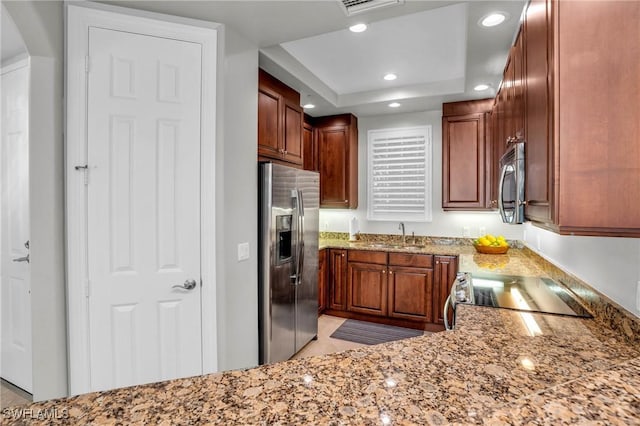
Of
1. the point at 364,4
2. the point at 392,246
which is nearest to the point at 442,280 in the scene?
the point at 392,246

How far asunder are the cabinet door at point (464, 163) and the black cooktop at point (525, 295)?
1.49 m

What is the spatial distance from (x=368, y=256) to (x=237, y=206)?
2.05 meters

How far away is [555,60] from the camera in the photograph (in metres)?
1.09

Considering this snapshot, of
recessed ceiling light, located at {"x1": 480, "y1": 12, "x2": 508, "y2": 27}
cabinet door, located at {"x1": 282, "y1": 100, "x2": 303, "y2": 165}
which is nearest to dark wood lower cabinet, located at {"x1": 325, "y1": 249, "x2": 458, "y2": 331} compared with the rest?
cabinet door, located at {"x1": 282, "y1": 100, "x2": 303, "y2": 165}

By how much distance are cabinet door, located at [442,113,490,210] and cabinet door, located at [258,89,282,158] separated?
202cm

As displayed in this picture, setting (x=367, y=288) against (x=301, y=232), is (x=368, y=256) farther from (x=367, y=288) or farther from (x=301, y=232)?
(x=301, y=232)

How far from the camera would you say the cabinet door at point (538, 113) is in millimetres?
1173

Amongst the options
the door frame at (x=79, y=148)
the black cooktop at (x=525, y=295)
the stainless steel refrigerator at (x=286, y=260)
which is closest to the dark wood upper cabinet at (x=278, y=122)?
the stainless steel refrigerator at (x=286, y=260)

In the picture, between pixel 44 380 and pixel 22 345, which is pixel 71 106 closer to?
pixel 44 380

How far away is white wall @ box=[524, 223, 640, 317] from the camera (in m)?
1.23

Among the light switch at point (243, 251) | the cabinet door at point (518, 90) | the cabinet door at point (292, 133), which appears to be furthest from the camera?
the cabinet door at point (292, 133)

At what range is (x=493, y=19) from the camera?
76.4 inches

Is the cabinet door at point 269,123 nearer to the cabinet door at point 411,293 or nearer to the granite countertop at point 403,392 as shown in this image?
the cabinet door at point 411,293

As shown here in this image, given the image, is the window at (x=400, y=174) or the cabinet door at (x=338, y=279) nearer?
the cabinet door at (x=338, y=279)
